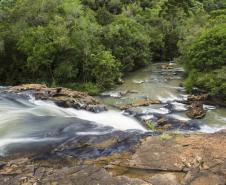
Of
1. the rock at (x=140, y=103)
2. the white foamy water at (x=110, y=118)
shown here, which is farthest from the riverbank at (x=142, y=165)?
the rock at (x=140, y=103)

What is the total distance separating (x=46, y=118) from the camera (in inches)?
770

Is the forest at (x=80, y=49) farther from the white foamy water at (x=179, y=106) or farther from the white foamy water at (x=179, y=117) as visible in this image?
the white foamy water at (x=179, y=117)

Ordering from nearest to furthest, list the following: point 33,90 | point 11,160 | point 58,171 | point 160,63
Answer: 1. point 58,171
2. point 11,160
3. point 33,90
4. point 160,63

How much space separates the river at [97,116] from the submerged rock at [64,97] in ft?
1.68

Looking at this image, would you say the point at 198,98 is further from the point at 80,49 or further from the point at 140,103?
the point at 80,49

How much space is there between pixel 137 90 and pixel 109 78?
272 centimetres

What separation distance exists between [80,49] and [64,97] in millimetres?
8458

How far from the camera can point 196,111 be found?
24.4 meters

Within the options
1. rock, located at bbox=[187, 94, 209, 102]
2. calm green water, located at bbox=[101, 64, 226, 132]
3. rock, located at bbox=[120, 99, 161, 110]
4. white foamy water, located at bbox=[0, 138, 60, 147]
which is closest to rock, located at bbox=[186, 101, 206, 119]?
calm green water, located at bbox=[101, 64, 226, 132]

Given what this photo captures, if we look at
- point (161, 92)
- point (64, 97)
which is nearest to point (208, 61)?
point (161, 92)

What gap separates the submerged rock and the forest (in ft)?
17.3

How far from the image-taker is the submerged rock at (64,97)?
24359 mm

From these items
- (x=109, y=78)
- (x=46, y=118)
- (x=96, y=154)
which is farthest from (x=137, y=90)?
(x=96, y=154)

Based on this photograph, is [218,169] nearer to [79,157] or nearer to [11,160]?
[79,157]
